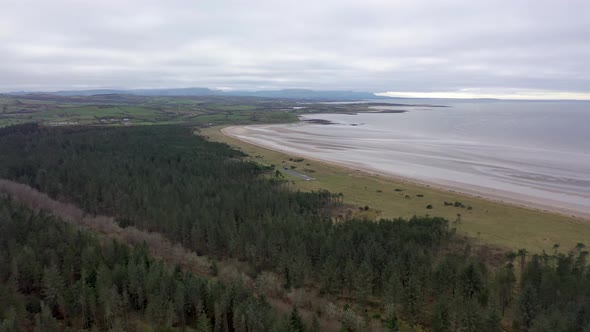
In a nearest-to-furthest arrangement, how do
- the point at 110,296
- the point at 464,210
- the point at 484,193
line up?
the point at 110,296, the point at 464,210, the point at 484,193

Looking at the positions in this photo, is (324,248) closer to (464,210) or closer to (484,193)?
(464,210)

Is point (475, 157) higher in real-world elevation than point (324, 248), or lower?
higher

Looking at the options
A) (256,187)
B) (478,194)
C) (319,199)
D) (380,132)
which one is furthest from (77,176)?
(380,132)

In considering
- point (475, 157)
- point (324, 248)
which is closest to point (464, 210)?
point (324, 248)

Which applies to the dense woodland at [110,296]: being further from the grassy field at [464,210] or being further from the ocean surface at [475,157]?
the ocean surface at [475,157]

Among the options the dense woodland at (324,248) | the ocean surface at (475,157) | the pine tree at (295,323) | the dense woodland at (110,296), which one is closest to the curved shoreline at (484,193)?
the ocean surface at (475,157)
